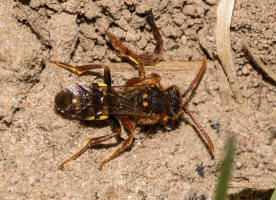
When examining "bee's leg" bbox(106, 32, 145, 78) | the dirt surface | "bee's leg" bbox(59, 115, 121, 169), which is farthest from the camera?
"bee's leg" bbox(106, 32, 145, 78)

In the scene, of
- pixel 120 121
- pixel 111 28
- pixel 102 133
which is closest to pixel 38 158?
pixel 102 133

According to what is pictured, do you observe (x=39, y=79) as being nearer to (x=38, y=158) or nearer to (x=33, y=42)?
(x=33, y=42)

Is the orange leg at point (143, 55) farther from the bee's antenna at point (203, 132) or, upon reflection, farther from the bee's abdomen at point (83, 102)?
the bee's antenna at point (203, 132)

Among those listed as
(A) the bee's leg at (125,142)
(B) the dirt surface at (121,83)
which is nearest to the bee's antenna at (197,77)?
(B) the dirt surface at (121,83)

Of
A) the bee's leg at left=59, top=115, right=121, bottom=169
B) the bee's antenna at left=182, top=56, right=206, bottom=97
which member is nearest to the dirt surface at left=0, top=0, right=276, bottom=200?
the bee's leg at left=59, top=115, right=121, bottom=169

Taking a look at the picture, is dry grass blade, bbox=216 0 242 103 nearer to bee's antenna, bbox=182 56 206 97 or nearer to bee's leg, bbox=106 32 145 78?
bee's antenna, bbox=182 56 206 97
